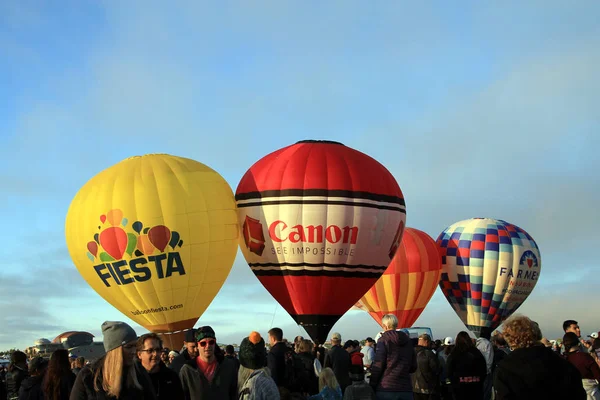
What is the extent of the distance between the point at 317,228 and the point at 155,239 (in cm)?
452

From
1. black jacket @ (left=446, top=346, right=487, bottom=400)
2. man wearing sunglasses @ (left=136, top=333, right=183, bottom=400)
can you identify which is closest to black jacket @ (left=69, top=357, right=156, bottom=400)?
man wearing sunglasses @ (left=136, top=333, right=183, bottom=400)

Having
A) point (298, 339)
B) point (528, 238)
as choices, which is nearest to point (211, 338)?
point (298, 339)

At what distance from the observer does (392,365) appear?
→ 9.49m

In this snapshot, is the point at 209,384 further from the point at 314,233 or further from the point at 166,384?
the point at 314,233

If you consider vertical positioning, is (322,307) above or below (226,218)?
below

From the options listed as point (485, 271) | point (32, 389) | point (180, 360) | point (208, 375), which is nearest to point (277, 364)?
point (180, 360)

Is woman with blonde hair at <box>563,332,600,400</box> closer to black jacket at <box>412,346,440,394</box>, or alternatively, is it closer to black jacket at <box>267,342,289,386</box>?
black jacket at <box>412,346,440,394</box>

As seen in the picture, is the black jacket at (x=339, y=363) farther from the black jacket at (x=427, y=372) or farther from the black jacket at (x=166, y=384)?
the black jacket at (x=166, y=384)

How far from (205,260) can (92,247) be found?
9.76 ft

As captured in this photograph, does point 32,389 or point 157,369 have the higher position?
point 157,369

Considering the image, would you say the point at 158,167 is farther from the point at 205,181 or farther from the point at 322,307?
the point at 322,307

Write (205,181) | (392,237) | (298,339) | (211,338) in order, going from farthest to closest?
(392,237)
(205,181)
(298,339)
(211,338)

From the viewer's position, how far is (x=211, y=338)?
20.1 feet

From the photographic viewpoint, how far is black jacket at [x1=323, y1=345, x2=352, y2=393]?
11023 mm
